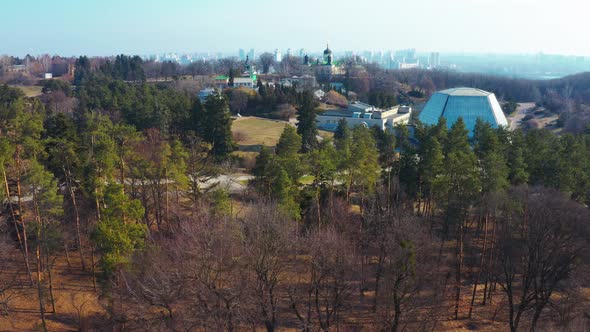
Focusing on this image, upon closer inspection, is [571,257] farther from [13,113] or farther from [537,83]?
[537,83]

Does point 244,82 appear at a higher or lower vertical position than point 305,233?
Result: higher

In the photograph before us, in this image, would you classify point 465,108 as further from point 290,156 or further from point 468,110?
point 290,156

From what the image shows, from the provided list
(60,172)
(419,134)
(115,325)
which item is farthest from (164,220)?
(419,134)

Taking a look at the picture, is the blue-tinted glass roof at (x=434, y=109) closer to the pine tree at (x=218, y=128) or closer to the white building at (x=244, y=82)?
the pine tree at (x=218, y=128)

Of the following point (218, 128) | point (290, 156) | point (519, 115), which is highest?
point (218, 128)

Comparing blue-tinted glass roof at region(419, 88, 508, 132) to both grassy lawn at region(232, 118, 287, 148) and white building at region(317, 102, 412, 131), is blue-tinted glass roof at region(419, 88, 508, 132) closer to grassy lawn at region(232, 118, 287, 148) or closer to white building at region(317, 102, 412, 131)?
white building at region(317, 102, 412, 131)

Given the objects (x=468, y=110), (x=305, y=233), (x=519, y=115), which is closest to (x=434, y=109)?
(x=468, y=110)
